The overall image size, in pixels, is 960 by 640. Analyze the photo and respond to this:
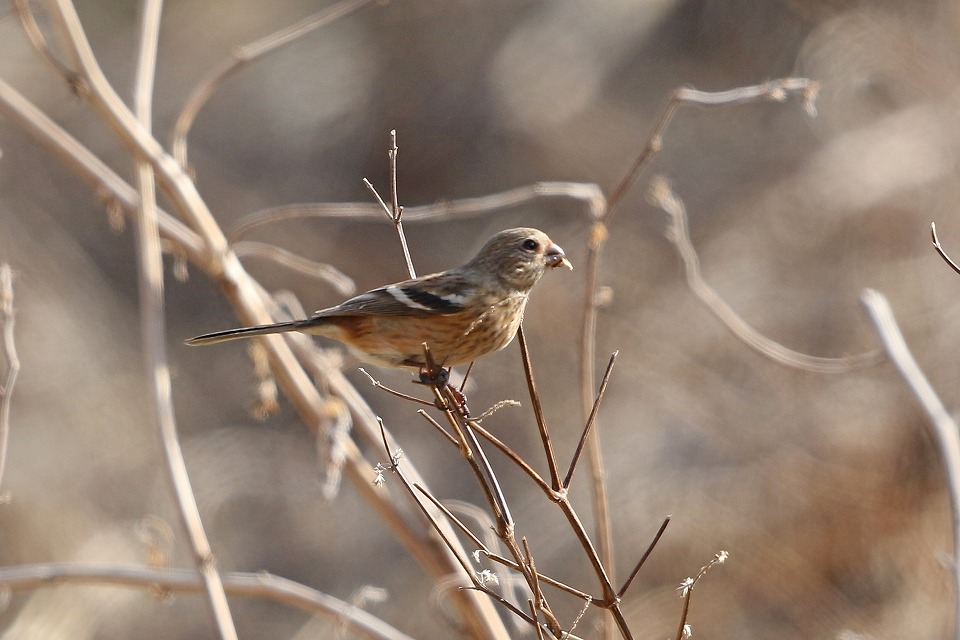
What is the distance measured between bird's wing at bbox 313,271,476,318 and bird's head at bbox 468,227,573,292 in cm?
15

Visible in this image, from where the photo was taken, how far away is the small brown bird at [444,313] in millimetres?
3416

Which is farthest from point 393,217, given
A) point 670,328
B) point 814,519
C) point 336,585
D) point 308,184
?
point 308,184

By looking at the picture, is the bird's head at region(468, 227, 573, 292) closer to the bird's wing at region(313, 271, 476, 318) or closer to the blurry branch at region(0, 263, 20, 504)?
the bird's wing at region(313, 271, 476, 318)

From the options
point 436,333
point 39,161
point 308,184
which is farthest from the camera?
point 308,184

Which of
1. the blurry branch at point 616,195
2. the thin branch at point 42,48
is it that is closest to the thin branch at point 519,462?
the blurry branch at point 616,195

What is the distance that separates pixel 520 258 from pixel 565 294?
4566mm

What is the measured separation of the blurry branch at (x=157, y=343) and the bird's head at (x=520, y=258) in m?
1.25

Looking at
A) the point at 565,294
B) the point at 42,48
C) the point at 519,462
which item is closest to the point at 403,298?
the point at 42,48

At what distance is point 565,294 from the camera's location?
329 inches

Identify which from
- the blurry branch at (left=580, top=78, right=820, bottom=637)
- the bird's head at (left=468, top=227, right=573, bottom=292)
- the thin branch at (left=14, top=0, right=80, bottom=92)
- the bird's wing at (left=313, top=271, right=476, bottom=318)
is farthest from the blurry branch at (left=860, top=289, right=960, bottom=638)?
the thin branch at (left=14, top=0, right=80, bottom=92)

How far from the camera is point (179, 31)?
35.4 ft

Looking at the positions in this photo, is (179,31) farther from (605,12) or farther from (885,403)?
(885,403)

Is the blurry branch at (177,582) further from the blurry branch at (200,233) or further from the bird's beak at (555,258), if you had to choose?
the bird's beak at (555,258)

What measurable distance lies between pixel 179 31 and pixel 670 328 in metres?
6.47
